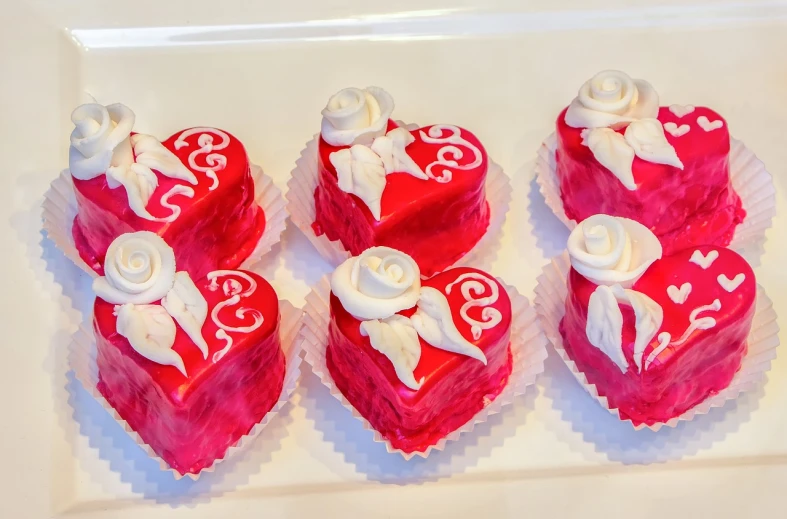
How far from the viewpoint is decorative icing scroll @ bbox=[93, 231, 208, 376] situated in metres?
2.37

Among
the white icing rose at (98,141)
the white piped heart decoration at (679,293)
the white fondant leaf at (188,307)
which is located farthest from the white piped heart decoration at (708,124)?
the white icing rose at (98,141)

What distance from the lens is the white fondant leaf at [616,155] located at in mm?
2713

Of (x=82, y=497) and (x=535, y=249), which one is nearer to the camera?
(x=82, y=497)

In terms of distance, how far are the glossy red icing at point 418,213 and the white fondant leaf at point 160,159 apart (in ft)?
1.14

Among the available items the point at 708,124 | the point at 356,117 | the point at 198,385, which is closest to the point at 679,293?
the point at 708,124

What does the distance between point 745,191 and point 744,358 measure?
524 millimetres

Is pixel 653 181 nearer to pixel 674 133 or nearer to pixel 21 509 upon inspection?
pixel 674 133

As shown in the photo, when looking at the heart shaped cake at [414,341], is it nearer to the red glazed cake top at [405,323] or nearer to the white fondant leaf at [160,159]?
the red glazed cake top at [405,323]

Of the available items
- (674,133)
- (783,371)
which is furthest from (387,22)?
(783,371)

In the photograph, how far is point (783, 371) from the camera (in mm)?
2721

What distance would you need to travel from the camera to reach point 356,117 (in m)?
2.71

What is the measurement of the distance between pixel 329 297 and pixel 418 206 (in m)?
0.32

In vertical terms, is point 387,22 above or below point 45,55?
above

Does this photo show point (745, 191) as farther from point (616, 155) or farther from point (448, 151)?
point (448, 151)
